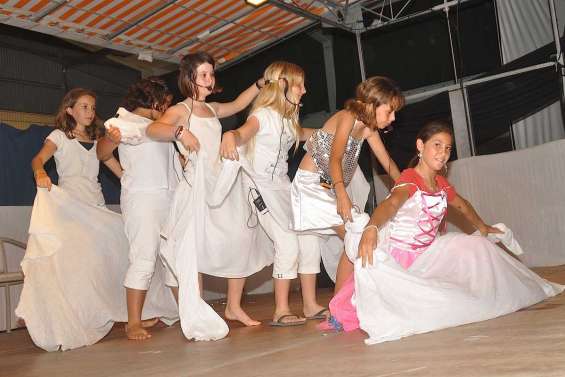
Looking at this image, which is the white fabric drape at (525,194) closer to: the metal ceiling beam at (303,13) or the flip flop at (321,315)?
the metal ceiling beam at (303,13)

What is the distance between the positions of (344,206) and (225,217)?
810mm

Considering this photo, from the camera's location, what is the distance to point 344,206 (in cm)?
332

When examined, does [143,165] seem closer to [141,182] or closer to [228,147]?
[141,182]

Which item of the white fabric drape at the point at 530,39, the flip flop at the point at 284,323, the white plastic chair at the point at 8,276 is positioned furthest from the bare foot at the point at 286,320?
the white fabric drape at the point at 530,39

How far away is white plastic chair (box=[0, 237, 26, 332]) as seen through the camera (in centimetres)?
532

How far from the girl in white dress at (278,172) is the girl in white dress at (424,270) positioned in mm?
665

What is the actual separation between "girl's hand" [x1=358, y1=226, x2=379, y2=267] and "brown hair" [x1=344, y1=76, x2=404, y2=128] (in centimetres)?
88

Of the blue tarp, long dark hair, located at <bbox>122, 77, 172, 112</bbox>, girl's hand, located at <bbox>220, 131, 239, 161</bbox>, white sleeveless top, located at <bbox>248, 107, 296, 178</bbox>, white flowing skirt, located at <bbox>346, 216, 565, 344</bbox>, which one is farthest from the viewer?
the blue tarp

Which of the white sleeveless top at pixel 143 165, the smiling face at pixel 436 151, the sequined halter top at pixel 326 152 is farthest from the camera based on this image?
the white sleeveless top at pixel 143 165

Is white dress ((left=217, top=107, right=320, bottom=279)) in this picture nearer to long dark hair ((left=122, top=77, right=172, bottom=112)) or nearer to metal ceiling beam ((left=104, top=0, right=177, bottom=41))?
long dark hair ((left=122, top=77, right=172, bottom=112))

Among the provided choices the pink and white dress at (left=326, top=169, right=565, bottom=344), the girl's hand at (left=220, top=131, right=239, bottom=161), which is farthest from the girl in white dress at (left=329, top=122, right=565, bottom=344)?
the girl's hand at (left=220, top=131, right=239, bottom=161)

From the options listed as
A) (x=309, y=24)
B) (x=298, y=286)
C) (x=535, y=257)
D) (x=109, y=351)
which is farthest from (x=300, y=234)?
(x=309, y=24)

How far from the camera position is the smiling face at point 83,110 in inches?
174

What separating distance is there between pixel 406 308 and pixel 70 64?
18.0 ft
